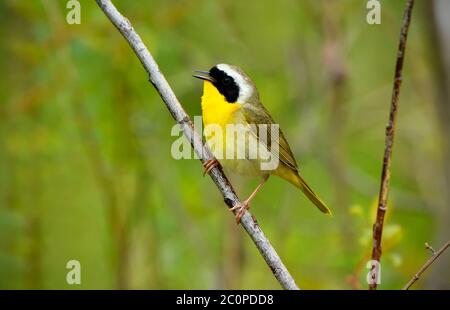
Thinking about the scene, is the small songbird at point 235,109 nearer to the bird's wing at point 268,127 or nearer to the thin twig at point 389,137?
the bird's wing at point 268,127

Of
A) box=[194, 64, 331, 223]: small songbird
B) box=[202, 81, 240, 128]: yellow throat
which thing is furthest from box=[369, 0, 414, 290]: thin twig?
box=[202, 81, 240, 128]: yellow throat

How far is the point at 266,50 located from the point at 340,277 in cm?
164

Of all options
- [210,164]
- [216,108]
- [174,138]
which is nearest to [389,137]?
[210,164]

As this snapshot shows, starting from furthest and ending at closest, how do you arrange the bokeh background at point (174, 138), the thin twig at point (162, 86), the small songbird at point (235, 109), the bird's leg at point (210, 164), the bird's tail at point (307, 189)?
1. the bokeh background at point (174, 138)
2. the bird's tail at point (307, 189)
3. the small songbird at point (235, 109)
4. the bird's leg at point (210, 164)
5. the thin twig at point (162, 86)

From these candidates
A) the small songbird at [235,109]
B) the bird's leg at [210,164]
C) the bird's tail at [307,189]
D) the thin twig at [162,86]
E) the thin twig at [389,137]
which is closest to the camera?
the thin twig at [389,137]

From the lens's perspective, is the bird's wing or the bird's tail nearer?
the bird's wing

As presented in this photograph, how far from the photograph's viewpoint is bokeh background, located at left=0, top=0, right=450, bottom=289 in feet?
16.2

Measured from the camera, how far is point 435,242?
Answer: 16.0 feet

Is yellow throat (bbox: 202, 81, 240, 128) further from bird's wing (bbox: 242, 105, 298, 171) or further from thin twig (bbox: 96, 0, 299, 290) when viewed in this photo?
thin twig (bbox: 96, 0, 299, 290)

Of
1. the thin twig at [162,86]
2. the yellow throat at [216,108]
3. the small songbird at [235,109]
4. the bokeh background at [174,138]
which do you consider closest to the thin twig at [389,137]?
the thin twig at [162,86]

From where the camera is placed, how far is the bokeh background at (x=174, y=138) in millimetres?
4949

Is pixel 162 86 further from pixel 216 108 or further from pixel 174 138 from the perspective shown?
pixel 174 138
